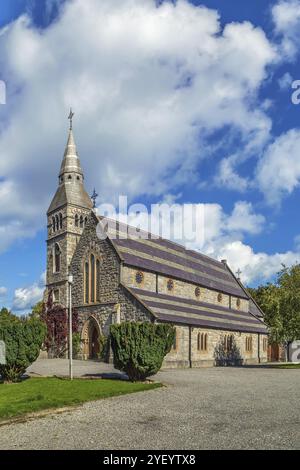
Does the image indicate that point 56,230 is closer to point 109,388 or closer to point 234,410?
point 109,388

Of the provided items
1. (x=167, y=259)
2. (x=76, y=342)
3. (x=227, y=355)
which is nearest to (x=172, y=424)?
(x=76, y=342)

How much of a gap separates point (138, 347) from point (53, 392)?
5211 mm

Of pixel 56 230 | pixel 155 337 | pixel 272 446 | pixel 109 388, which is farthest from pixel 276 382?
pixel 56 230

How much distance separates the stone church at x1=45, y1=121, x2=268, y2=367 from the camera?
119 feet

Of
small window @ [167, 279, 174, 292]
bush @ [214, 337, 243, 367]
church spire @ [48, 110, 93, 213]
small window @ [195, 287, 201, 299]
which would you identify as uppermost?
church spire @ [48, 110, 93, 213]

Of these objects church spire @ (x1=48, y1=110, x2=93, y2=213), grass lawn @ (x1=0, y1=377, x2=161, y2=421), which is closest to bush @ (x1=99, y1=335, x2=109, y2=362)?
grass lawn @ (x1=0, y1=377, x2=161, y2=421)

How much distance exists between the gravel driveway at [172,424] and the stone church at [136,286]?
1566 cm

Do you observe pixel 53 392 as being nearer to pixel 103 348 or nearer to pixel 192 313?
pixel 103 348

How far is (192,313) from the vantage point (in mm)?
39469

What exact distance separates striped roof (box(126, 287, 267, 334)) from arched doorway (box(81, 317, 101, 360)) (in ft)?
17.9

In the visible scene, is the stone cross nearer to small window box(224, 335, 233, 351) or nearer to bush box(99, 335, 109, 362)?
bush box(99, 335, 109, 362)

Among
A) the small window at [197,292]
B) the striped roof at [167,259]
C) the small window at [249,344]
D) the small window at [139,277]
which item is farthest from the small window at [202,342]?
the small window at [249,344]

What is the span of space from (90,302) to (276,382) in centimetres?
1919

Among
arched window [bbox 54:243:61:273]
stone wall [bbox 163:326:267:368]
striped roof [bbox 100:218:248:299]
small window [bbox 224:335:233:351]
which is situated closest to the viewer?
stone wall [bbox 163:326:267:368]
